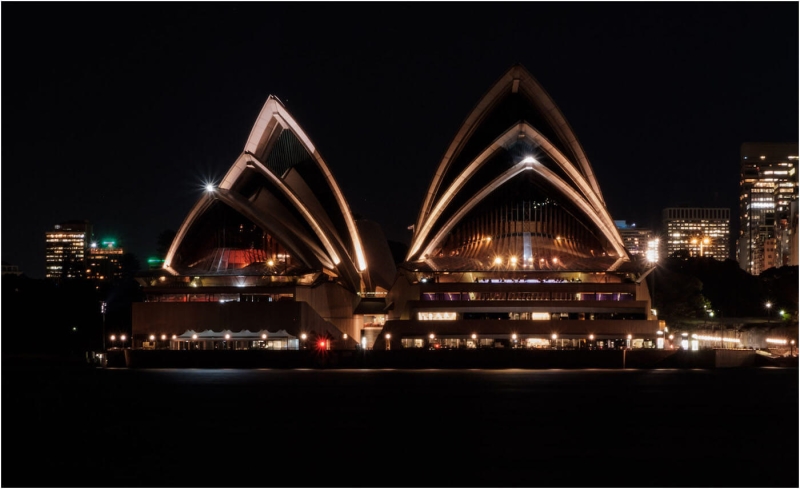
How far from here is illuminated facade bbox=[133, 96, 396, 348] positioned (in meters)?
79.8

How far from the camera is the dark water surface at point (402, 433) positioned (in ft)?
93.7

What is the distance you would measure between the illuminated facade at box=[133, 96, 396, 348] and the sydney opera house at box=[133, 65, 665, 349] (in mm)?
104

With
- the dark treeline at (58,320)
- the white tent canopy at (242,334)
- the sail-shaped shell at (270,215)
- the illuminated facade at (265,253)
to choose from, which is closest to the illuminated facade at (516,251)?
the illuminated facade at (265,253)

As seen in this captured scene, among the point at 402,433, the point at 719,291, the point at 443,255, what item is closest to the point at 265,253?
the point at 443,255

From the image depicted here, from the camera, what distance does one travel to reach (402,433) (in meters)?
37.0

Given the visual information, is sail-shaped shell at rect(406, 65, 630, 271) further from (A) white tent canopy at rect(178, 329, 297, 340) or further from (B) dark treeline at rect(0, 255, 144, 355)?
(B) dark treeline at rect(0, 255, 144, 355)

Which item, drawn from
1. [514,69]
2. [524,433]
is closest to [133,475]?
[524,433]

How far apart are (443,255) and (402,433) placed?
48.9 metres

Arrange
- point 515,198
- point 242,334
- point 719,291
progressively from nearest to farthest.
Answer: point 242,334 < point 515,198 < point 719,291

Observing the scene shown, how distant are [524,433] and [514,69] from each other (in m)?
47.5

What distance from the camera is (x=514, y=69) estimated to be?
80.4 m

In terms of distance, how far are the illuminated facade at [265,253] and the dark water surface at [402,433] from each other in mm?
17622

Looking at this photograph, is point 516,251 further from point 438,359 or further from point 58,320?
point 58,320

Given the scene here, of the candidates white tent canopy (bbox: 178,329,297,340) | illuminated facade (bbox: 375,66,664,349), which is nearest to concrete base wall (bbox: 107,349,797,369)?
white tent canopy (bbox: 178,329,297,340)
